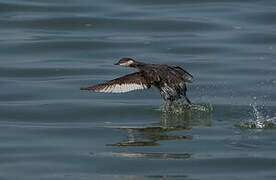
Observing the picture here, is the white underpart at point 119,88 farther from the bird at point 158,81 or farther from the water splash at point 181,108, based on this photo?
the water splash at point 181,108

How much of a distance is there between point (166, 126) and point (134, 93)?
8.76 ft

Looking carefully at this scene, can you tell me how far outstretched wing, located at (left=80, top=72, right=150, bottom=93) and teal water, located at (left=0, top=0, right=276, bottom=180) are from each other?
606 millimetres

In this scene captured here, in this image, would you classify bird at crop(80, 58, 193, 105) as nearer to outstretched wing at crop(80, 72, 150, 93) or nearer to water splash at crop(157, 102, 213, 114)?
outstretched wing at crop(80, 72, 150, 93)

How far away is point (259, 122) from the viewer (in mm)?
11117

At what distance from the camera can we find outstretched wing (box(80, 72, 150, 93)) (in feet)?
37.2

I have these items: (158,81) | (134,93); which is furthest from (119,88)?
(134,93)

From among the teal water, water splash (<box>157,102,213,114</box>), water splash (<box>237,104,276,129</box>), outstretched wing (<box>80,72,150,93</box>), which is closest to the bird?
outstretched wing (<box>80,72,150,93</box>)

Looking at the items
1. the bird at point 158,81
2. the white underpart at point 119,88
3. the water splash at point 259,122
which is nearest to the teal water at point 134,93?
the water splash at point 259,122

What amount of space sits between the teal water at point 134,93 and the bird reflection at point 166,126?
2 cm

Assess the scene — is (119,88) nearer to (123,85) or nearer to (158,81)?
(123,85)

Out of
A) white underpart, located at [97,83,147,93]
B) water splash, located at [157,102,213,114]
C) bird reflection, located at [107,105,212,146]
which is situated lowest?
bird reflection, located at [107,105,212,146]

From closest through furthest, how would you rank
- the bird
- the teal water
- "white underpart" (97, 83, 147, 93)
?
the teal water, "white underpart" (97, 83, 147, 93), the bird

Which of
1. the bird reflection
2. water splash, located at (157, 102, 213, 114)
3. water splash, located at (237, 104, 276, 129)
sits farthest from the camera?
water splash, located at (157, 102, 213, 114)

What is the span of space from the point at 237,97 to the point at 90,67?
4.12 metres
